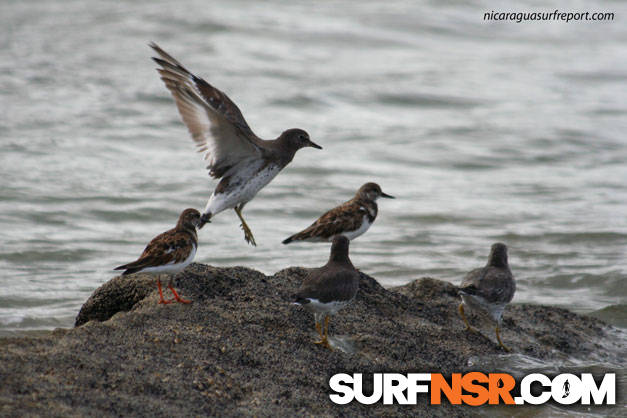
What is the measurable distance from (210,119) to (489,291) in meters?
3.09

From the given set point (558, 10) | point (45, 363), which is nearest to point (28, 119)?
point (45, 363)

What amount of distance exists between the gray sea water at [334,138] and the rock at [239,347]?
1998mm

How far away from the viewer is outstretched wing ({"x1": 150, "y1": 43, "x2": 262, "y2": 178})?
805 cm

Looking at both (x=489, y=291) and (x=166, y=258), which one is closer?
(x=166, y=258)

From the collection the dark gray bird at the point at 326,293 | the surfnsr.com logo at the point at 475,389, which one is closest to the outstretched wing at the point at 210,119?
the dark gray bird at the point at 326,293

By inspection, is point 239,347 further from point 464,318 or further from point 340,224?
point 340,224

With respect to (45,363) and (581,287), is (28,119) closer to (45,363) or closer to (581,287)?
(581,287)

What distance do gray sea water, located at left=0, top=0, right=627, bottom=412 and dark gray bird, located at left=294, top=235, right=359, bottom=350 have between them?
3.37 meters

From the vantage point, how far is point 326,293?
614 cm

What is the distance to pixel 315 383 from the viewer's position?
5.68m

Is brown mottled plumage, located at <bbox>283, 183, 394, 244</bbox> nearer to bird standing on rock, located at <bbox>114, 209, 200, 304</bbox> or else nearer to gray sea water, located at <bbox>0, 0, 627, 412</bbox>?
bird standing on rock, located at <bbox>114, 209, 200, 304</bbox>

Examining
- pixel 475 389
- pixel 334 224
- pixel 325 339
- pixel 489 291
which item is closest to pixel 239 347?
pixel 325 339

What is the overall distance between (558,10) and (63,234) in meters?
18.7

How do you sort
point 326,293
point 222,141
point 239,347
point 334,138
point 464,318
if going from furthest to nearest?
point 334,138
point 222,141
point 464,318
point 326,293
point 239,347
